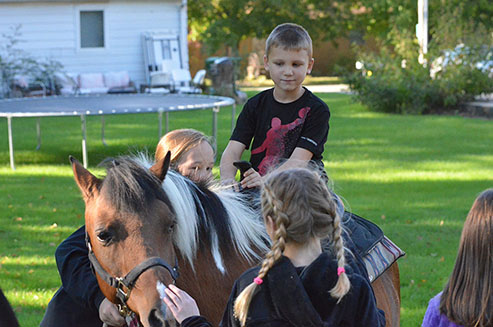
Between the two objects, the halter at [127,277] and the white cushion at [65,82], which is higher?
the white cushion at [65,82]

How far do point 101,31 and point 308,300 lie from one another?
79.3 ft

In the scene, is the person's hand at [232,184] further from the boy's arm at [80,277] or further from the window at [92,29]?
the window at [92,29]

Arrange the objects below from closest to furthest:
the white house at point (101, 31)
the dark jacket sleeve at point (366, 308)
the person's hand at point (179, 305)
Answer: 1. the dark jacket sleeve at point (366, 308)
2. the person's hand at point (179, 305)
3. the white house at point (101, 31)

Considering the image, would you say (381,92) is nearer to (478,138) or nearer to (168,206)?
(478,138)

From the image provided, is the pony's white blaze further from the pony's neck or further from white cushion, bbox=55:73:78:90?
white cushion, bbox=55:73:78:90

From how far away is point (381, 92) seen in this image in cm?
1988

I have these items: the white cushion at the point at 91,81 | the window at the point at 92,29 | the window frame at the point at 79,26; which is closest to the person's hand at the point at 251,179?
the white cushion at the point at 91,81

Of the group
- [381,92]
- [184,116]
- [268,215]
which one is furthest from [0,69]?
[268,215]

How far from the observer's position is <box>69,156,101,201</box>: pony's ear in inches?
106

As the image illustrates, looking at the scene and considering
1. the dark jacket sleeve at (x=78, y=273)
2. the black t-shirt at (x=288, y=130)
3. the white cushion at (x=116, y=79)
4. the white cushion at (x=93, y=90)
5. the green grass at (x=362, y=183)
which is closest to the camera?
the dark jacket sleeve at (x=78, y=273)

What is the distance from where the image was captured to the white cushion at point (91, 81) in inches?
919

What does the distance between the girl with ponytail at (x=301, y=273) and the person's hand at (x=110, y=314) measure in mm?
651

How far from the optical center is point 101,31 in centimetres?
2512

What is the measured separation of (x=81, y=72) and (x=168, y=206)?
22.8 metres
